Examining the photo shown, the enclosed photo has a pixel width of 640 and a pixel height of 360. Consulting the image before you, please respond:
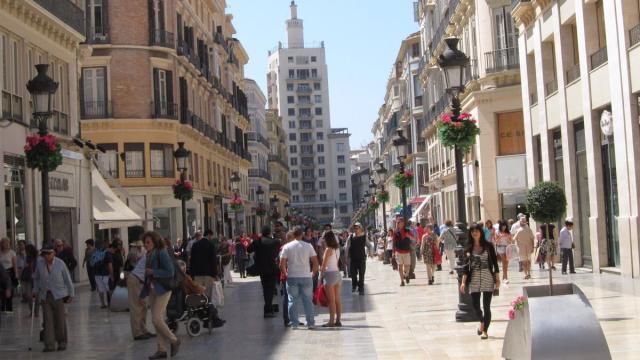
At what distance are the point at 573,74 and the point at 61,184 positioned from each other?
52.8ft

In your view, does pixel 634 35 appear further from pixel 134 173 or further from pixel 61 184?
pixel 134 173

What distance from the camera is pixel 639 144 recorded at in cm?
2144

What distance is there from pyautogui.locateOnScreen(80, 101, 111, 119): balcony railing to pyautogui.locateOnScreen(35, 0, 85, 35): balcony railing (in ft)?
39.9

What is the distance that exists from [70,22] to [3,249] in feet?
40.8

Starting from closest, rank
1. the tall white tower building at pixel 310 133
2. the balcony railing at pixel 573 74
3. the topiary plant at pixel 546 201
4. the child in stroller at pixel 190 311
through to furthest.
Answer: the child in stroller at pixel 190 311, the topiary plant at pixel 546 201, the balcony railing at pixel 573 74, the tall white tower building at pixel 310 133

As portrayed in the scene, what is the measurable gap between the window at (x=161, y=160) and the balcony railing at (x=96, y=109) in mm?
2751

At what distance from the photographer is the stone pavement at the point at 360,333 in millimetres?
12430

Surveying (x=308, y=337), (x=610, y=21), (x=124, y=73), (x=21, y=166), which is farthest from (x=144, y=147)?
(x=308, y=337)

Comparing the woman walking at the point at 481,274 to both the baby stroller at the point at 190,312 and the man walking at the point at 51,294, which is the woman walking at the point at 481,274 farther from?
the man walking at the point at 51,294

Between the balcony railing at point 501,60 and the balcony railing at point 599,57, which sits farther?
the balcony railing at point 501,60

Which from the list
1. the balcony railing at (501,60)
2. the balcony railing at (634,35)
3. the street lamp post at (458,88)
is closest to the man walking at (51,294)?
the street lamp post at (458,88)

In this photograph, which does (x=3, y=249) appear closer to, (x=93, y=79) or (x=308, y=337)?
(x=308, y=337)

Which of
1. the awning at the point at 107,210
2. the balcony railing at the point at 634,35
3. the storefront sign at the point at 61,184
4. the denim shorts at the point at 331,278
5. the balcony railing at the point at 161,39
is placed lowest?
the denim shorts at the point at 331,278

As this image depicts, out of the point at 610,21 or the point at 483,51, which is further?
the point at 483,51
